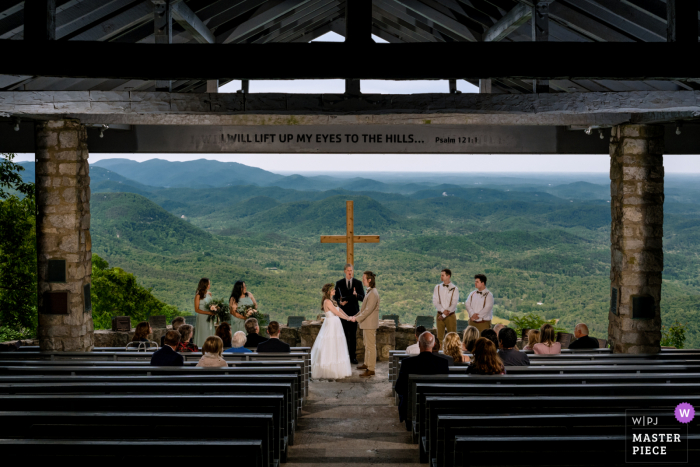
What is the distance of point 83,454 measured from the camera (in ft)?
10.9

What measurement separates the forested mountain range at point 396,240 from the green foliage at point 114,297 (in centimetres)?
974

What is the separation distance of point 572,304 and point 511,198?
10732 mm

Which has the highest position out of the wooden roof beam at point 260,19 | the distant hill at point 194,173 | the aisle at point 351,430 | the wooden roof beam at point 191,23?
the distant hill at point 194,173

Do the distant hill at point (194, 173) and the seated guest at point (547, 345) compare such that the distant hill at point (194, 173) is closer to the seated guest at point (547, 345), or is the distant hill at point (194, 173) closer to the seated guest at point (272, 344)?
the seated guest at point (272, 344)

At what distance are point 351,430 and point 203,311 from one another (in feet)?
11.9

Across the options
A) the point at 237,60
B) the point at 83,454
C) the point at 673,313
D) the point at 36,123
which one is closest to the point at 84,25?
the point at 36,123

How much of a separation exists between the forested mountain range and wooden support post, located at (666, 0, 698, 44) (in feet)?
58.2

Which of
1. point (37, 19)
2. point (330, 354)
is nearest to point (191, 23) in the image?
point (37, 19)

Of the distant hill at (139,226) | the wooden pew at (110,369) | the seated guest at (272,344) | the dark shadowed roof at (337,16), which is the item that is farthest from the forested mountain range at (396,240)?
the wooden pew at (110,369)

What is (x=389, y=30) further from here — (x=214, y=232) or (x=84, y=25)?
(x=214, y=232)

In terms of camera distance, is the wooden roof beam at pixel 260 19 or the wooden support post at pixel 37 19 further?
the wooden roof beam at pixel 260 19

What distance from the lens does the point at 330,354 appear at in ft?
27.5

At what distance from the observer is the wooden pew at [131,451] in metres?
3.32

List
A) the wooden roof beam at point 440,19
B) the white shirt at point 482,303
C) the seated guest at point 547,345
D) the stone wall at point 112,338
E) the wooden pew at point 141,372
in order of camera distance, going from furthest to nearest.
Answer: the stone wall at point 112,338, the white shirt at point 482,303, the wooden roof beam at point 440,19, the seated guest at point 547,345, the wooden pew at point 141,372
